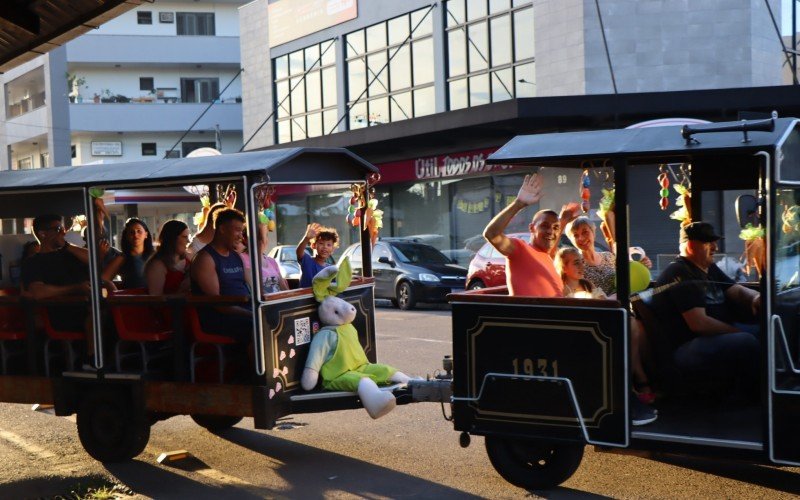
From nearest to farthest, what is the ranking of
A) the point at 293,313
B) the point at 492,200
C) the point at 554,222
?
the point at 554,222 < the point at 293,313 < the point at 492,200

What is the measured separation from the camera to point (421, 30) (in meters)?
27.3

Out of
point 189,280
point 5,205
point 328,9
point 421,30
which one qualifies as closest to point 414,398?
point 189,280

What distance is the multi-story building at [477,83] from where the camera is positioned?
21.7 metres

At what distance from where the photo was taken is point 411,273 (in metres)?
19.6

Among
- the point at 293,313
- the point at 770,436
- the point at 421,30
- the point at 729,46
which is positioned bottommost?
the point at 770,436

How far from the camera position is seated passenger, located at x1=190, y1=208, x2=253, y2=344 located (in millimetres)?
7195

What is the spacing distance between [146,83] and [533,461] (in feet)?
152

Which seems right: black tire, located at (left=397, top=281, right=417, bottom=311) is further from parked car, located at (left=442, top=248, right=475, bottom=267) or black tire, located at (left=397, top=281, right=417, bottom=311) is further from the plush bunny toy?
the plush bunny toy

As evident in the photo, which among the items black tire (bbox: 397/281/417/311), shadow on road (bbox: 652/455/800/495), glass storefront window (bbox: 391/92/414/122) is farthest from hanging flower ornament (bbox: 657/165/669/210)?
glass storefront window (bbox: 391/92/414/122)

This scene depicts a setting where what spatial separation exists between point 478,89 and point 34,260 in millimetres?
18806

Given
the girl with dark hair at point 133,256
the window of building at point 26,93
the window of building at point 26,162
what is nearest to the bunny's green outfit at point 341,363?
the girl with dark hair at point 133,256

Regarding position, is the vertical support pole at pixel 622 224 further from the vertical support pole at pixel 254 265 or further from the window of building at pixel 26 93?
the window of building at pixel 26 93

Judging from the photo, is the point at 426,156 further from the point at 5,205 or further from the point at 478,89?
the point at 5,205

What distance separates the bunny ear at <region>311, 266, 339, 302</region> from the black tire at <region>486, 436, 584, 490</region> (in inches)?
75.6
